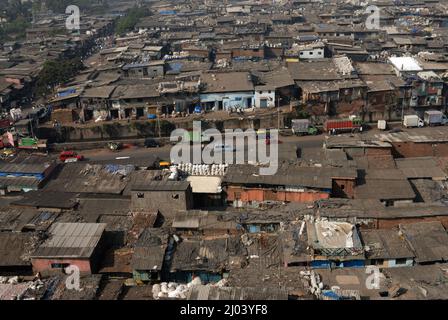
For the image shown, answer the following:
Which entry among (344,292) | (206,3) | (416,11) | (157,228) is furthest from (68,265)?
(206,3)

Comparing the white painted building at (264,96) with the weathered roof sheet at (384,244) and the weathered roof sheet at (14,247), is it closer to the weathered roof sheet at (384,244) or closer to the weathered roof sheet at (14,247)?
the weathered roof sheet at (384,244)

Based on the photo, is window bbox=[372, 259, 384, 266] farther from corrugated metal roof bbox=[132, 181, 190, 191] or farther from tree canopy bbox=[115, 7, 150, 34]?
tree canopy bbox=[115, 7, 150, 34]

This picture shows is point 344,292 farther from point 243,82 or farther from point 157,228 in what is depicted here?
point 243,82

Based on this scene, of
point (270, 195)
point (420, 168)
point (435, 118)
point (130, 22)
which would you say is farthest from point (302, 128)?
point (130, 22)

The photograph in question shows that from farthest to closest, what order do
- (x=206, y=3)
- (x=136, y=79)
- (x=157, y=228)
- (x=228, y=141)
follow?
(x=206, y=3)
(x=136, y=79)
(x=228, y=141)
(x=157, y=228)

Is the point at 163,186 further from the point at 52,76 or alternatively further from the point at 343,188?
the point at 52,76
